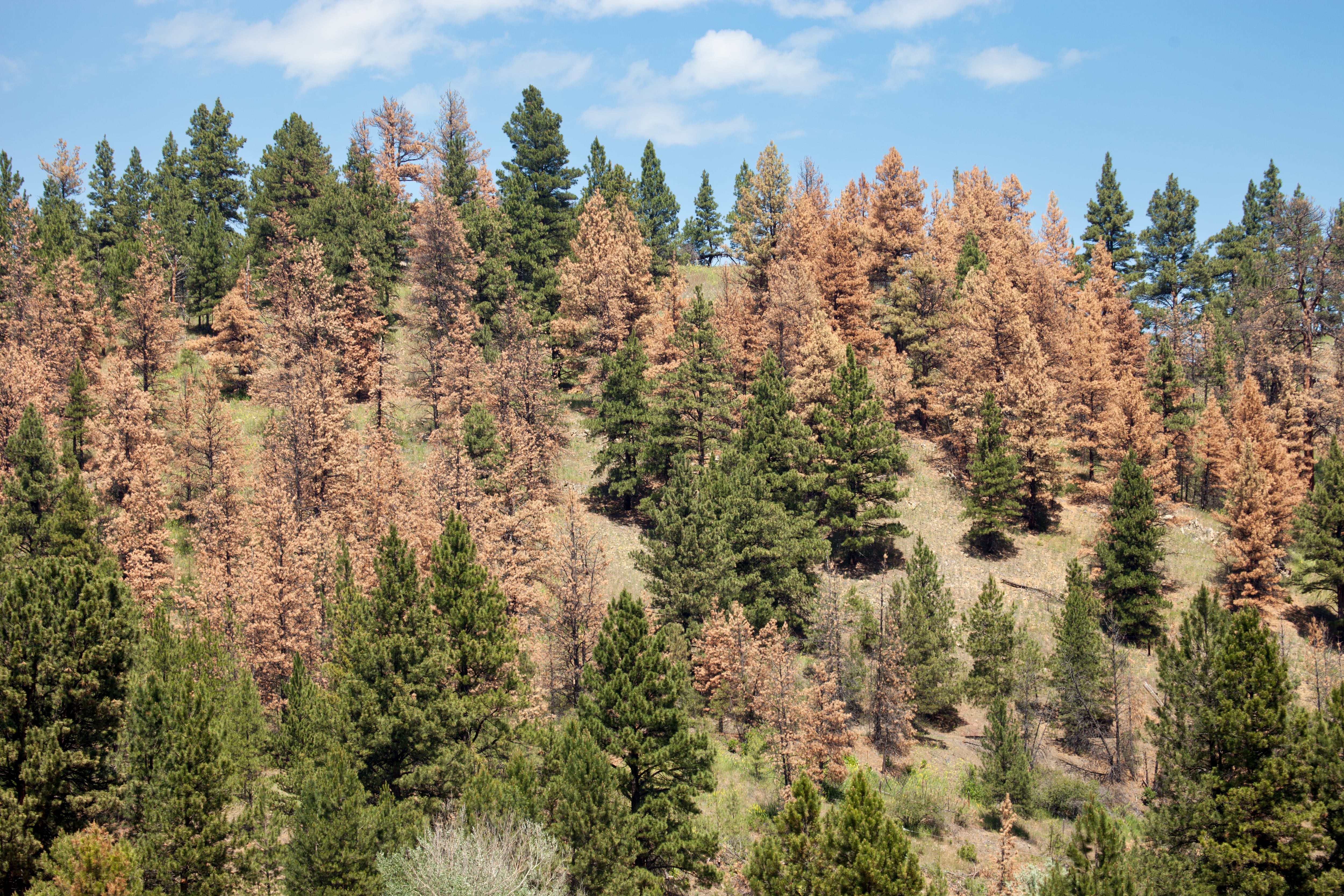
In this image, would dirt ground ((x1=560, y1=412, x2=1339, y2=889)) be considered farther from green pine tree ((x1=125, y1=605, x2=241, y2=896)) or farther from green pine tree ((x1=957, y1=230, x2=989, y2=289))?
green pine tree ((x1=125, y1=605, x2=241, y2=896))

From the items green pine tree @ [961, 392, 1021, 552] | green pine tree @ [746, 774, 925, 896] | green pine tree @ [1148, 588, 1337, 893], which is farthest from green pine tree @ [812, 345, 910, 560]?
green pine tree @ [746, 774, 925, 896]

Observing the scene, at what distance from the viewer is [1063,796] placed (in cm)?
3438

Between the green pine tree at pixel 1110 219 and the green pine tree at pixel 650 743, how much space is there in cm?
6810

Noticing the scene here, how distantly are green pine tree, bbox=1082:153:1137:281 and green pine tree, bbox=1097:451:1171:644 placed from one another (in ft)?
126

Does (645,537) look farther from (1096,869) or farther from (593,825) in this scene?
(1096,869)

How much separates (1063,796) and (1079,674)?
19.7ft

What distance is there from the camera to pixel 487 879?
2064cm

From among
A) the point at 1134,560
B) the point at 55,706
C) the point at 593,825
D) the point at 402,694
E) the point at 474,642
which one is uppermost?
the point at 55,706

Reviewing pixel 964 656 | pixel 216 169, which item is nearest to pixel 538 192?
pixel 216 169

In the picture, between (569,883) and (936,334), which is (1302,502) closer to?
(936,334)

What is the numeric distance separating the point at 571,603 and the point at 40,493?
24745mm

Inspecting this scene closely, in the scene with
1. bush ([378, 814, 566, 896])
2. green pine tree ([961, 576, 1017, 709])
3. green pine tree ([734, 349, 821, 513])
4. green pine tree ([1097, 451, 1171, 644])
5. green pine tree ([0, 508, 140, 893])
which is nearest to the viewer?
bush ([378, 814, 566, 896])

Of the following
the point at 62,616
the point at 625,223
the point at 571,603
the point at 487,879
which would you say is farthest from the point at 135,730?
the point at 625,223

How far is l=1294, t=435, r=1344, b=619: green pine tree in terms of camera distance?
4622cm
